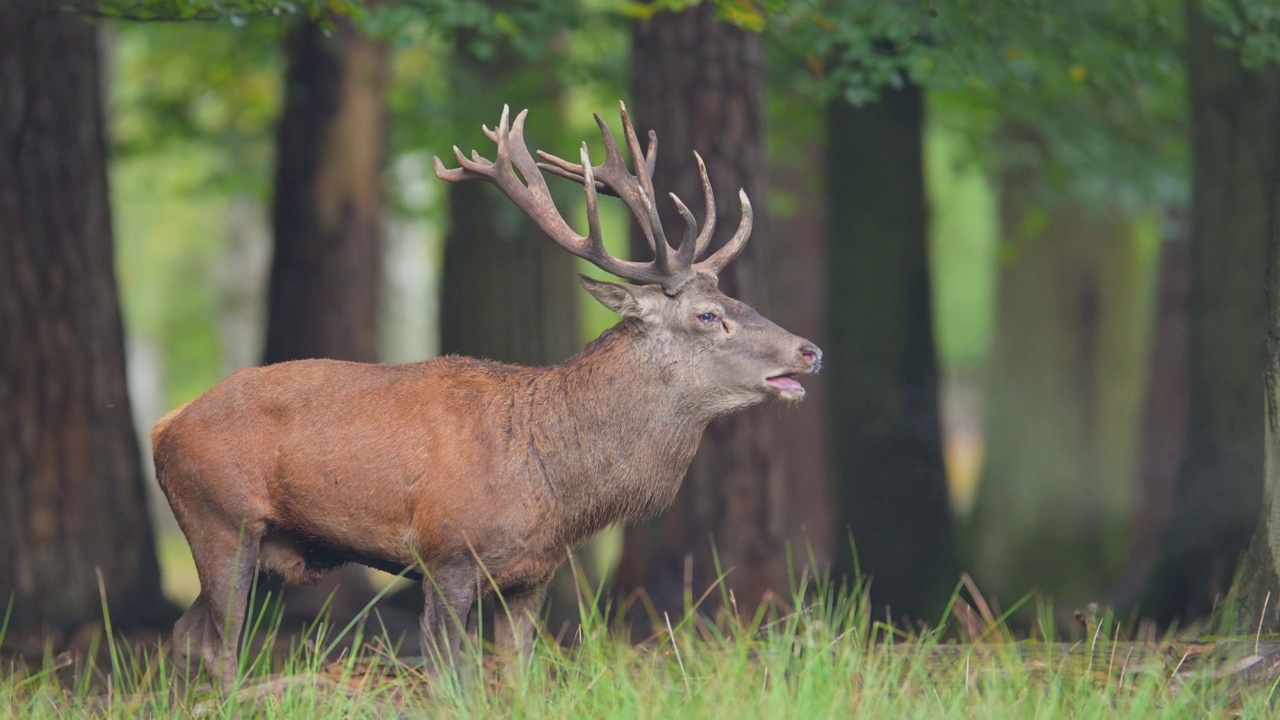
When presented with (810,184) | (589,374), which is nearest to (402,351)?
(810,184)

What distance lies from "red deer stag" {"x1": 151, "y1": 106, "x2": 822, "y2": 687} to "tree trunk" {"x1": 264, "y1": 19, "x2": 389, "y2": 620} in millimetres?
5434

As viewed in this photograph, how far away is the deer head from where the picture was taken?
6211mm

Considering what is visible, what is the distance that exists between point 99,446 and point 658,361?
426cm

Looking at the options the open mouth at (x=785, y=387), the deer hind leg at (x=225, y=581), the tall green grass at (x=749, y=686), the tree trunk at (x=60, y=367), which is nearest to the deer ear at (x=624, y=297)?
the open mouth at (x=785, y=387)

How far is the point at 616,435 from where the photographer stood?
6234 mm

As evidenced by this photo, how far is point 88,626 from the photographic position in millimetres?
8828

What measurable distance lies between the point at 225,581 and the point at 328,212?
6.17 meters

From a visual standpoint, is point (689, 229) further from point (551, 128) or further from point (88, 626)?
point (551, 128)

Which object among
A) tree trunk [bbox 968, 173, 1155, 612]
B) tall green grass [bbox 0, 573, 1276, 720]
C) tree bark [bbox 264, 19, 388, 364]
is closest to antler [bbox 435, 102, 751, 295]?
tall green grass [bbox 0, 573, 1276, 720]

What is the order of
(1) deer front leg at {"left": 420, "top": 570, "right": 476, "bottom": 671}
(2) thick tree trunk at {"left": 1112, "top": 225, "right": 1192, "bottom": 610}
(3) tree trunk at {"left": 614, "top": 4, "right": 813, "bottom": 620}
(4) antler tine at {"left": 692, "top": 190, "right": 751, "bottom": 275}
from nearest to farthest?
(1) deer front leg at {"left": 420, "top": 570, "right": 476, "bottom": 671} < (4) antler tine at {"left": 692, "top": 190, "right": 751, "bottom": 275} < (3) tree trunk at {"left": 614, "top": 4, "right": 813, "bottom": 620} < (2) thick tree trunk at {"left": 1112, "top": 225, "right": 1192, "bottom": 610}

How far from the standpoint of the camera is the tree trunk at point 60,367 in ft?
28.6

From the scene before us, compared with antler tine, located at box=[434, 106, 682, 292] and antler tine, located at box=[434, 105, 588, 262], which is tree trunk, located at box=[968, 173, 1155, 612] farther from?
antler tine, located at box=[434, 105, 588, 262]

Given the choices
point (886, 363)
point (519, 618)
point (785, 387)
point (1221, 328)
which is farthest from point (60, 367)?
point (1221, 328)

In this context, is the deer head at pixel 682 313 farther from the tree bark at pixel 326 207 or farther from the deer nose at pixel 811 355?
the tree bark at pixel 326 207
